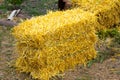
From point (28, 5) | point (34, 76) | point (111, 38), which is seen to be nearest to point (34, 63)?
point (34, 76)

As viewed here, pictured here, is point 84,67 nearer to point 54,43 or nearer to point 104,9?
point 54,43

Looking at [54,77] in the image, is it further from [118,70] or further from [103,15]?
[103,15]

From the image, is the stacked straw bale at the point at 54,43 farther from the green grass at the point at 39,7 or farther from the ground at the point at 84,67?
the green grass at the point at 39,7

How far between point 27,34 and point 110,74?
1.63m

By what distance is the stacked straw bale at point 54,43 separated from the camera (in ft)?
20.7

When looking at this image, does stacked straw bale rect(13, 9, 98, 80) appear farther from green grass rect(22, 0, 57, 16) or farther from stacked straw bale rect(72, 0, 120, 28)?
green grass rect(22, 0, 57, 16)

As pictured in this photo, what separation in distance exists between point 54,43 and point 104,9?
258 centimetres

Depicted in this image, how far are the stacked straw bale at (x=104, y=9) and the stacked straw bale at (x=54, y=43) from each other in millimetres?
1147

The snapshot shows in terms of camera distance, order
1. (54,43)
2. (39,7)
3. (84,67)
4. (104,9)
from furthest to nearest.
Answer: (39,7) < (104,9) < (84,67) < (54,43)

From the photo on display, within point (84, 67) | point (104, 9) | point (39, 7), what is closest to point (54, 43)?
point (84, 67)

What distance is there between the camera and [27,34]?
6258 millimetres

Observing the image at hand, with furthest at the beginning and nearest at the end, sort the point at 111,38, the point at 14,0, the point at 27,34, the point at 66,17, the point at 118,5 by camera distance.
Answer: the point at 14,0 → the point at 118,5 → the point at 111,38 → the point at 66,17 → the point at 27,34

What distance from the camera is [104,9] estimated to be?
8.76m

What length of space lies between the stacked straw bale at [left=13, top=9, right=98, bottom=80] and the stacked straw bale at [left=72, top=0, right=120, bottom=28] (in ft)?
3.76
